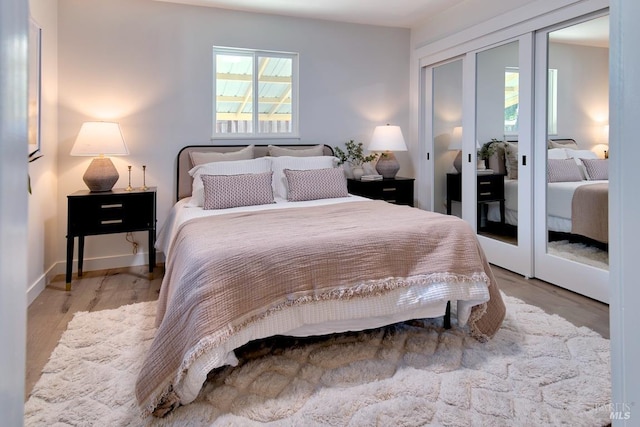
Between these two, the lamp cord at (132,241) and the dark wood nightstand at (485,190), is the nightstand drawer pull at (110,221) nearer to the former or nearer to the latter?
the lamp cord at (132,241)

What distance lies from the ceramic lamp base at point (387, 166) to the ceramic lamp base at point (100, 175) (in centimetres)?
260

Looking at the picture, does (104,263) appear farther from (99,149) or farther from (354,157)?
(354,157)

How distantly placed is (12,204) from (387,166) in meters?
4.04

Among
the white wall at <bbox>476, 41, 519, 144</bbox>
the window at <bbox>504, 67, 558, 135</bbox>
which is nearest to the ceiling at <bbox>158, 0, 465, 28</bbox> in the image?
the white wall at <bbox>476, 41, 519, 144</bbox>

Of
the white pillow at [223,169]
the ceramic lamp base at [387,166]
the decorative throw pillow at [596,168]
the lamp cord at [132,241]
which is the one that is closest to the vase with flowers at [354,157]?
the ceramic lamp base at [387,166]

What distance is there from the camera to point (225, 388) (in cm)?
176

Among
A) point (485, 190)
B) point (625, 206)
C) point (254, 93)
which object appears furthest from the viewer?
point (254, 93)

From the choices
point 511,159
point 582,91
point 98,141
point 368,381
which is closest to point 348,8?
point 511,159

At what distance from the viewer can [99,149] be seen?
10.5ft

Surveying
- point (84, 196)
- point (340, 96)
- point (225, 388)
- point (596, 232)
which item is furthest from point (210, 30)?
point (596, 232)

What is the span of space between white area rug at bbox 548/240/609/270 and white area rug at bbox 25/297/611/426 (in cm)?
73

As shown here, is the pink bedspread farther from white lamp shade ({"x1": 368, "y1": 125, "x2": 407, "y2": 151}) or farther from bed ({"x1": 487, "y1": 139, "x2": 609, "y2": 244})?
white lamp shade ({"x1": 368, "y1": 125, "x2": 407, "y2": 151})

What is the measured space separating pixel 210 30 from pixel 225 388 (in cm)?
335

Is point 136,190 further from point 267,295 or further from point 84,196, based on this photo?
point 267,295
